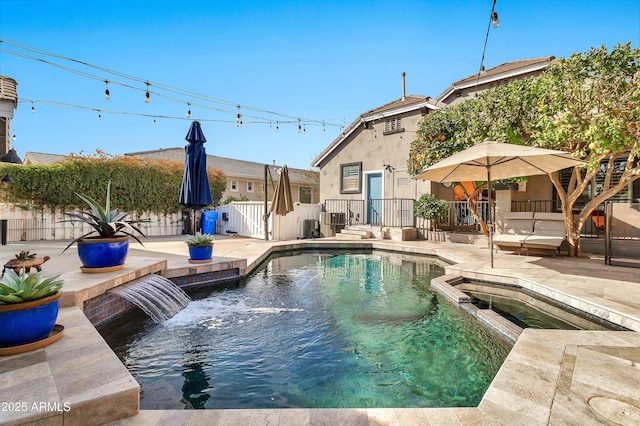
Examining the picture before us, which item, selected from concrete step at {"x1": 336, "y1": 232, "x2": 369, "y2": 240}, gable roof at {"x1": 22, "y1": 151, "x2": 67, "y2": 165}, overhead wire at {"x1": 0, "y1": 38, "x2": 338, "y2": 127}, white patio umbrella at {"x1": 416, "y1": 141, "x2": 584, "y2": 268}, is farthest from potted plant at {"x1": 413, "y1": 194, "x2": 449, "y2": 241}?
gable roof at {"x1": 22, "y1": 151, "x2": 67, "y2": 165}

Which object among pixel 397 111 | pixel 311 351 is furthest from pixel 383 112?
pixel 311 351

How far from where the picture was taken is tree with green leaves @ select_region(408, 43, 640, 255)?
544cm

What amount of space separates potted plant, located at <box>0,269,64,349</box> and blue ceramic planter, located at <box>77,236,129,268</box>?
1.98 m

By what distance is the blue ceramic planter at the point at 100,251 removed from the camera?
421 centimetres

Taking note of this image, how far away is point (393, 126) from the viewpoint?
13242 mm

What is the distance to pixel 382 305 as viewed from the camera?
15.0 ft

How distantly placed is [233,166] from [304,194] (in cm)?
602

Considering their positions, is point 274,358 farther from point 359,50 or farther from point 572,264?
point 359,50

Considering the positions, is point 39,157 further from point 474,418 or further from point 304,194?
point 474,418

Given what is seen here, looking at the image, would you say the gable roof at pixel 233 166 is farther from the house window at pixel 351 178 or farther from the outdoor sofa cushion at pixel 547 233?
the outdoor sofa cushion at pixel 547 233

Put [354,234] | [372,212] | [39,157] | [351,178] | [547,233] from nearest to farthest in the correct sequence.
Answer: [547,233] < [354,234] < [372,212] < [351,178] < [39,157]

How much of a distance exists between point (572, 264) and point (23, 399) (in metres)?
7.97

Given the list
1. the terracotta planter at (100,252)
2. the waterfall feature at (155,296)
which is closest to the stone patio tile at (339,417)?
the waterfall feature at (155,296)

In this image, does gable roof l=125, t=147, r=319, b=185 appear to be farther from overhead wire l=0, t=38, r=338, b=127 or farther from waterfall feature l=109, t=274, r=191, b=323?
waterfall feature l=109, t=274, r=191, b=323
